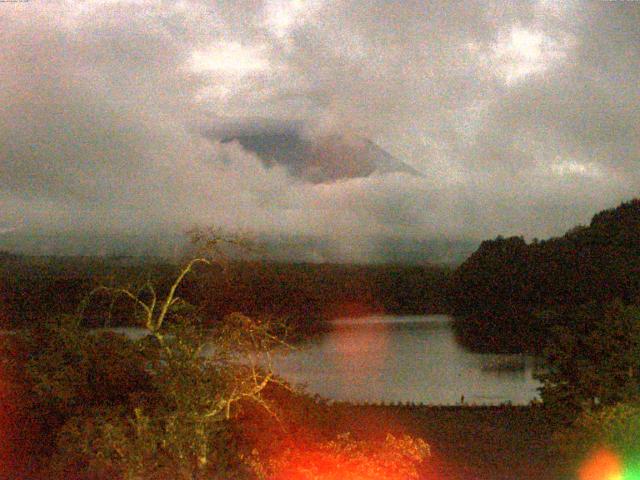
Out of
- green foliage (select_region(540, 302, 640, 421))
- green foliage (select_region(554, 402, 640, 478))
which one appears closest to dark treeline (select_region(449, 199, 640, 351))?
green foliage (select_region(540, 302, 640, 421))

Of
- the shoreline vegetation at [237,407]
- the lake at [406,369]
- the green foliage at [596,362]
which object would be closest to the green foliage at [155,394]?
the shoreline vegetation at [237,407]

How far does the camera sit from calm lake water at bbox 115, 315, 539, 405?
2262cm

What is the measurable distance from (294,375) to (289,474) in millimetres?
18291

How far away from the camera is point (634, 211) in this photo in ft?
136

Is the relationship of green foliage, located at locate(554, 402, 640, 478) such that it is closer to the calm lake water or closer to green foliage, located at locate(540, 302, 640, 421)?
green foliage, located at locate(540, 302, 640, 421)

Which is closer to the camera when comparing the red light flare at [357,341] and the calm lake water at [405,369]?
the calm lake water at [405,369]

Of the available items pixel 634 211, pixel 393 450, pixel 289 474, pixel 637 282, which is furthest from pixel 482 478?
pixel 634 211

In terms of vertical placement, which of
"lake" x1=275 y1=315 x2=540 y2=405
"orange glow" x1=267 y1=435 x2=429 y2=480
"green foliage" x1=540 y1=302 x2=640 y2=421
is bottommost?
"lake" x1=275 y1=315 x2=540 y2=405

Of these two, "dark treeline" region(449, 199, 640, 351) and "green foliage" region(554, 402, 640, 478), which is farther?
"dark treeline" region(449, 199, 640, 351)

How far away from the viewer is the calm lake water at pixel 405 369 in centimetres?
2262

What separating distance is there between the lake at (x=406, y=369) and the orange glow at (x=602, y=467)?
8423 mm

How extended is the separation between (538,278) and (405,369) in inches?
606

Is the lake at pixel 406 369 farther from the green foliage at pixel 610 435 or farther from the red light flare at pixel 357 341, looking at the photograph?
the green foliage at pixel 610 435

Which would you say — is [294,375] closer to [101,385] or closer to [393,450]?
[101,385]
